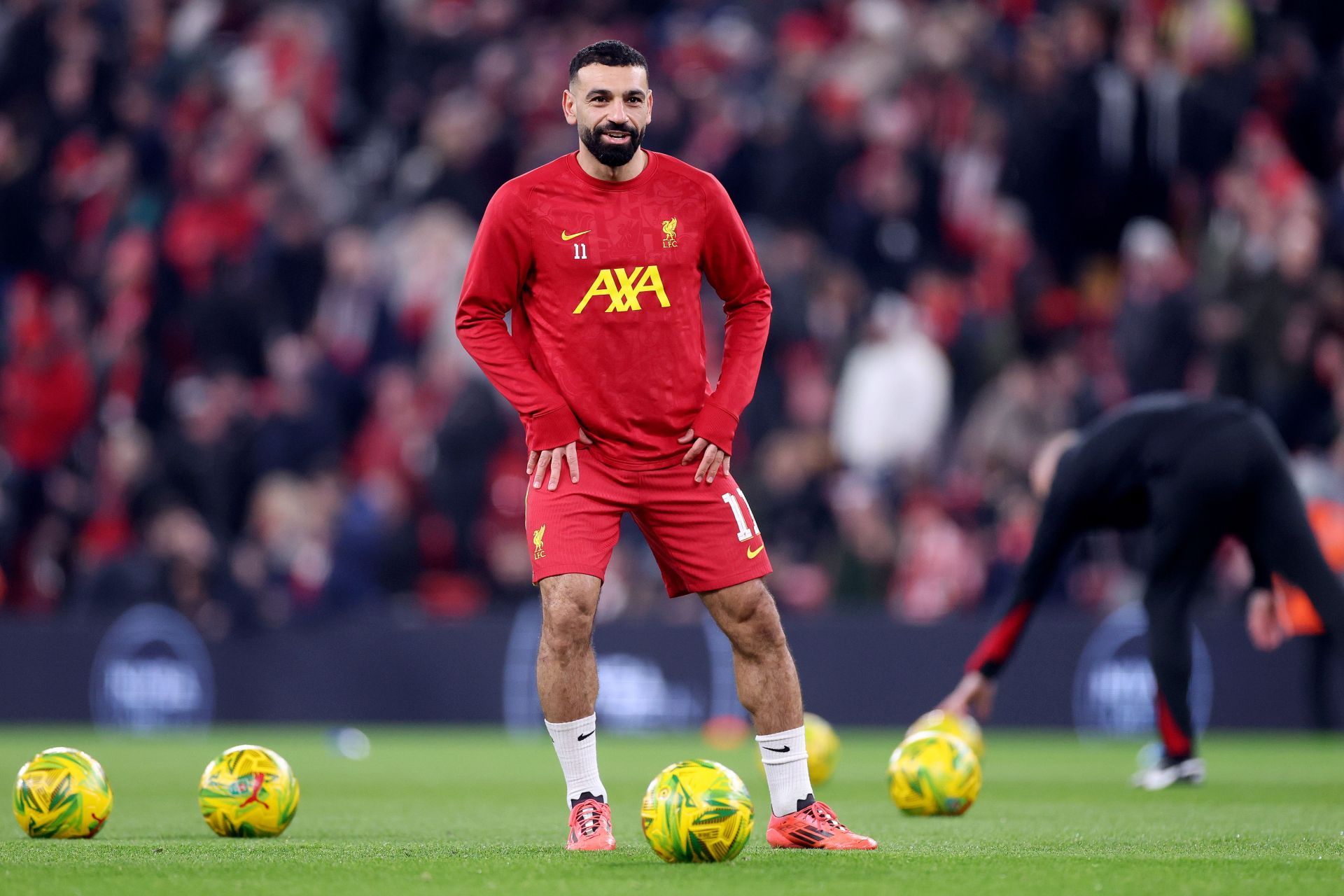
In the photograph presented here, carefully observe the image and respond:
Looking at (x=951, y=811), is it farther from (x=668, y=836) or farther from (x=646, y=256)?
(x=646, y=256)

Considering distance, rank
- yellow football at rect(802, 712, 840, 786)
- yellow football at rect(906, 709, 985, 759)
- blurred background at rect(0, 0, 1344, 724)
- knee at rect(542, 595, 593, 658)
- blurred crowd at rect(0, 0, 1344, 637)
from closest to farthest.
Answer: knee at rect(542, 595, 593, 658) < yellow football at rect(906, 709, 985, 759) < yellow football at rect(802, 712, 840, 786) < blurred background at rect(0, 0, 1344, 724) < blurred crowd at rect(0, 0, 1344, 637)

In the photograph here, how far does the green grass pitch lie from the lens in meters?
5.87

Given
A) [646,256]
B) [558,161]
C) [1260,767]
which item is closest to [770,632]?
[646,256]

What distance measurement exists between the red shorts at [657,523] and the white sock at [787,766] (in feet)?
1.99

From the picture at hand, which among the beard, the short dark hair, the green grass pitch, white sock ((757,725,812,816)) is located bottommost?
the green grass pitch

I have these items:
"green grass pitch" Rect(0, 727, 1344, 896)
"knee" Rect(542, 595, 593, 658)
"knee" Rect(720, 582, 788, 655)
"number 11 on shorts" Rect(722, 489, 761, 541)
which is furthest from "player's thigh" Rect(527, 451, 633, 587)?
"green grass pitch" Rect(0, 727, 1344, 896)

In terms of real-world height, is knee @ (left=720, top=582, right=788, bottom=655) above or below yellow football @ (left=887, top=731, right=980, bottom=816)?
above

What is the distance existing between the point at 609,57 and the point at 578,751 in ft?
8.33

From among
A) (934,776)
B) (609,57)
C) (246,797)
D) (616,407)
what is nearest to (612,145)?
(609,57)

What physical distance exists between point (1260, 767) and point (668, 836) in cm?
658

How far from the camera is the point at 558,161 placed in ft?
23.3

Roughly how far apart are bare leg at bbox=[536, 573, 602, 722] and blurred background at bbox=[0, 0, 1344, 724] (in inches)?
348

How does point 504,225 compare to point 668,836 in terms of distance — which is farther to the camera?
point 504,225

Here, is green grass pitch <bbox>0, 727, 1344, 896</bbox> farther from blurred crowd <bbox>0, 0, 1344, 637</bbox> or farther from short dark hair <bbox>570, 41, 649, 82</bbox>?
blurred crowd <bbox>0, 0, 1344, 637</bbox>
